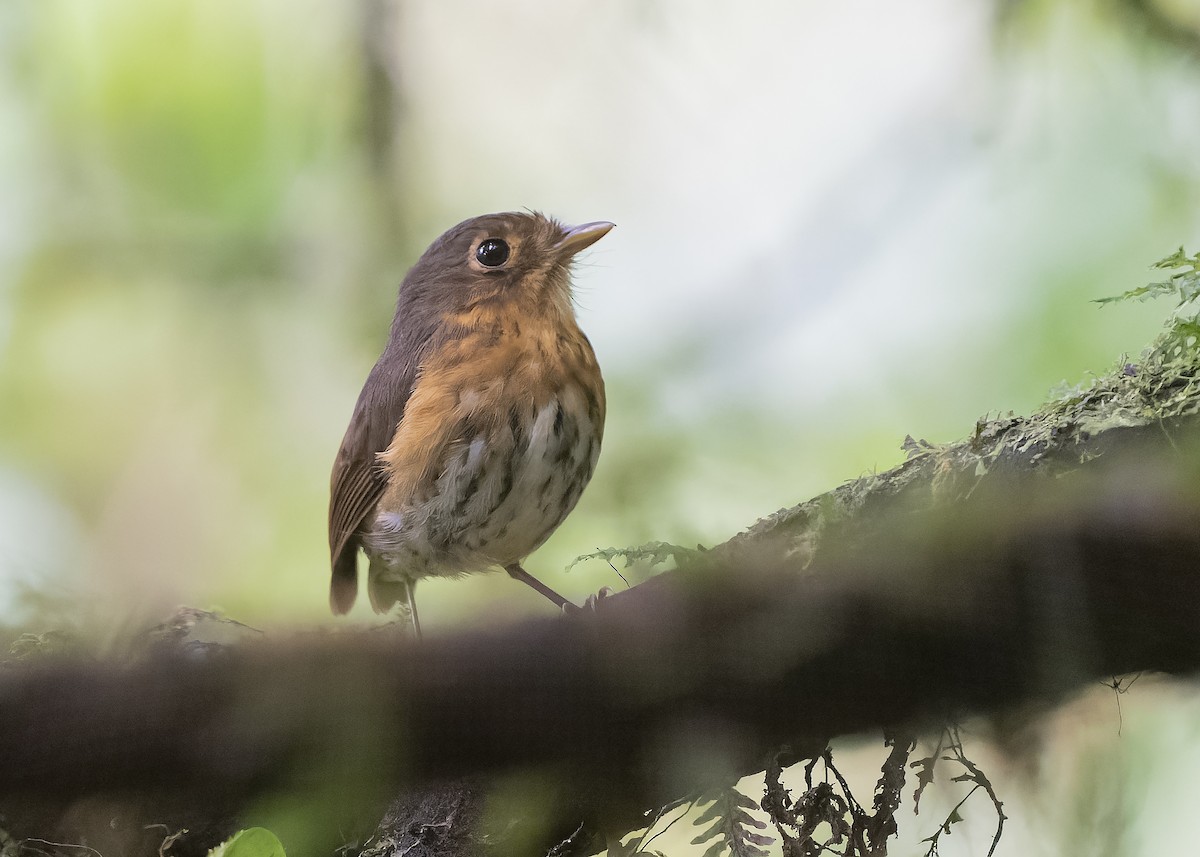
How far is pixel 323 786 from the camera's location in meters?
1.18

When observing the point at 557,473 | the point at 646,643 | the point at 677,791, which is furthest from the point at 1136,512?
the point at 557,473

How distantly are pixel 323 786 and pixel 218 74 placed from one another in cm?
218

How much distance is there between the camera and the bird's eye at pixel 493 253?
229cm

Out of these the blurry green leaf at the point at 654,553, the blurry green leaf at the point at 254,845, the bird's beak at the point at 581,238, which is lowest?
the blurry green leaf at the point at 254,845

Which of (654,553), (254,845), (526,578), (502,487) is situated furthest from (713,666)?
(526,578)

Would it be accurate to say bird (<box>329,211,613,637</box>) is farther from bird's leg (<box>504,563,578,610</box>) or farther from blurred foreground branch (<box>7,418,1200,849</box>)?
blurred foreground branch (<box>7,418,1200,849</box>)

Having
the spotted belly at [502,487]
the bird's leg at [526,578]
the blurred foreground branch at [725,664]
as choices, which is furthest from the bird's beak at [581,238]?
the blurred foreground branch at [725,664]

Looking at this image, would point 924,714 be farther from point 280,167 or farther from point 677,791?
point 280,167

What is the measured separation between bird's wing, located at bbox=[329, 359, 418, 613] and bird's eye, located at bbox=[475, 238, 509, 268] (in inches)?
11.9

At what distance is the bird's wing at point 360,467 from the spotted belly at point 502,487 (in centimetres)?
11

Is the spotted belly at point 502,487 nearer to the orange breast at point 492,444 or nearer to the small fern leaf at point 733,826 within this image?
the orange breast at point 492,444

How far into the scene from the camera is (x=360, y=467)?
228 centimetres

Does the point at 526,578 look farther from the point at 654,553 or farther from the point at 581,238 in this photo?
→ the point at 654,553

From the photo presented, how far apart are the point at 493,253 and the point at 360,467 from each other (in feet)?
1.93
